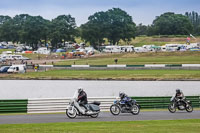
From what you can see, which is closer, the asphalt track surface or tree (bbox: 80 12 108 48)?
the asphalt track surface

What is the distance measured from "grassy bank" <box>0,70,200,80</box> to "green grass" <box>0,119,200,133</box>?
145ft

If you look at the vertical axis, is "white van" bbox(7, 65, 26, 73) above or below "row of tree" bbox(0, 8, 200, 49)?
below

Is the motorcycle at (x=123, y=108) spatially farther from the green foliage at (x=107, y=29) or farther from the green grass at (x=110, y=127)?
the green foliage at (x=107, y=29)

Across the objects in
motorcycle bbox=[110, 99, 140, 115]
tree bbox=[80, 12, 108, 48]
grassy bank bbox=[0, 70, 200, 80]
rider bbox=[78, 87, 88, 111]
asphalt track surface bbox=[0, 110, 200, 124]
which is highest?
tree bbox=[80, 12, 108, 48]

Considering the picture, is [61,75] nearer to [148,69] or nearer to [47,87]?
[47,87]

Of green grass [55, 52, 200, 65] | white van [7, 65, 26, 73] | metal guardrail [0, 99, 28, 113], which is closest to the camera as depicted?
metal guardrail [0, 99, 28, 113]

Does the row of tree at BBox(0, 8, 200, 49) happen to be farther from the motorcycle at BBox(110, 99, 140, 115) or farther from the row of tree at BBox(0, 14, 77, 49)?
the motorcycle at BBox(110, 99, 140, 115)

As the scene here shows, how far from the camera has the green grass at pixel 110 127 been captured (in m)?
19.3

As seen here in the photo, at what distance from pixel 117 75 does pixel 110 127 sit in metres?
50.5

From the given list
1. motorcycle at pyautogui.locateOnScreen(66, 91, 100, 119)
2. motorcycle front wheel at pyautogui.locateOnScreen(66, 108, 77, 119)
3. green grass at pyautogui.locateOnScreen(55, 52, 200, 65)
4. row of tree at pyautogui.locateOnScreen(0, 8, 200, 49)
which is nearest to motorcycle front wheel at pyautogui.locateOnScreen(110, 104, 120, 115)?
motorcycle at pyautogui.locateOnScreen(66, 91, 100, 119)

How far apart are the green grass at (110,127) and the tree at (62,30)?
119 m

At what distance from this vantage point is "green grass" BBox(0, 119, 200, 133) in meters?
19.3

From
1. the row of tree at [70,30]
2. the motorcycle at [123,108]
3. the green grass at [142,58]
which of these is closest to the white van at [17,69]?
the green grass at [142,58]

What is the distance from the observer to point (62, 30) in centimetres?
14425
